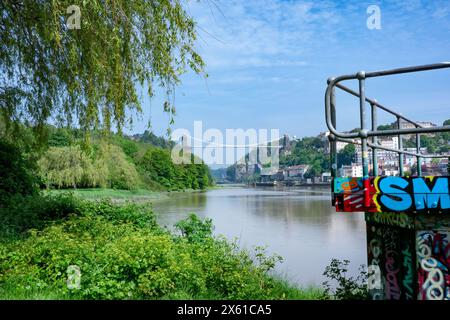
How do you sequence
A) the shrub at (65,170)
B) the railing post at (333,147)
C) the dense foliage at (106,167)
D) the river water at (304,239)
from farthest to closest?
the shrub at (65,170)
the river water at (304,239)
the dense foliage at (106,167)
the railing post at (333,147)

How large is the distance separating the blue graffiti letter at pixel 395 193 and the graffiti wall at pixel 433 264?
316mm

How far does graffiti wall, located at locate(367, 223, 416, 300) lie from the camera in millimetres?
4328

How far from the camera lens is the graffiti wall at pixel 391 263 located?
4.33m

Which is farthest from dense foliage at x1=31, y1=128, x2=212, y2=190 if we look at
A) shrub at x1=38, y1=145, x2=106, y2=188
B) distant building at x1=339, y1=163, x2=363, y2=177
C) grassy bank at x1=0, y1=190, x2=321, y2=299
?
distant building at x1=339, y1=163, x2=363, y2=177

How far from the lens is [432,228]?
13.1ft

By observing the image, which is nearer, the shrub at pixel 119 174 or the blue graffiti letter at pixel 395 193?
the blue graffiti letter at pixel 395 193

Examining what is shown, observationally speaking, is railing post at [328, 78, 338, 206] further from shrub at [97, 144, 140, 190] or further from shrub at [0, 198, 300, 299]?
shrub at [97, 144, 140, 190]

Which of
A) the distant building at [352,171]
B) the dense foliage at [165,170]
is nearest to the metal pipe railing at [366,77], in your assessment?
the distant building at [352,171]

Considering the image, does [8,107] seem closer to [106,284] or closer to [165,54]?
[165,54]

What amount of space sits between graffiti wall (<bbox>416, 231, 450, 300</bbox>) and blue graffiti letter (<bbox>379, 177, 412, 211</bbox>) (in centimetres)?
32

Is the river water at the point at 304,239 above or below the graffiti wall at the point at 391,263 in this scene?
below

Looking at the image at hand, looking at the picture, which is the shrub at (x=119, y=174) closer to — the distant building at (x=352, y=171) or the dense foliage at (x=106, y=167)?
the dense foliage at (x=106, y=167)

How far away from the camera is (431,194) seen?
3955 mm

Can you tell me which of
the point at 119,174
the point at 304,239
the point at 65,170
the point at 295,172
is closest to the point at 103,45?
the point at 304,239
